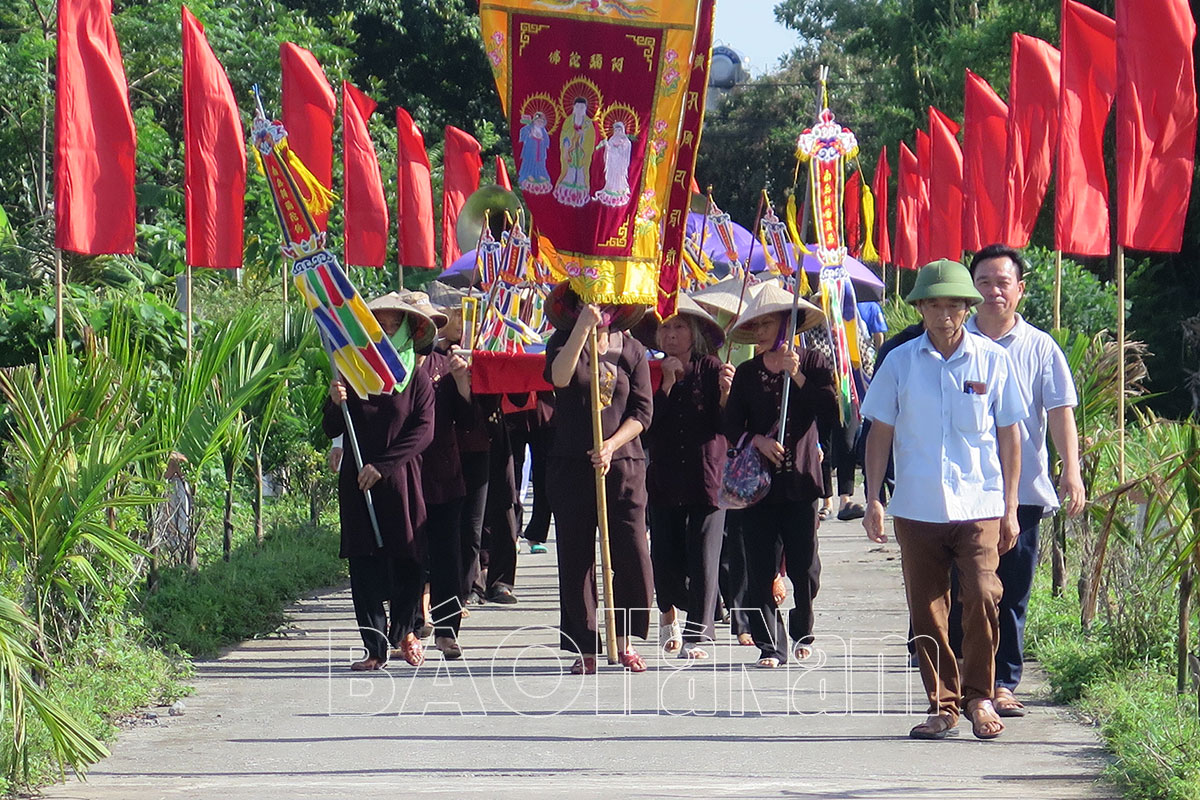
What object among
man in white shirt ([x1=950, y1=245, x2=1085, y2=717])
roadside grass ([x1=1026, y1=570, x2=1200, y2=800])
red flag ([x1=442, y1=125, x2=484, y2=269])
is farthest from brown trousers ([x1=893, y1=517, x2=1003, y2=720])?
red flag ([x1=442, y1=125, x2=484, y2=269])

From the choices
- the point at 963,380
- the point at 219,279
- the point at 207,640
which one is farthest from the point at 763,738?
the point at 219,279

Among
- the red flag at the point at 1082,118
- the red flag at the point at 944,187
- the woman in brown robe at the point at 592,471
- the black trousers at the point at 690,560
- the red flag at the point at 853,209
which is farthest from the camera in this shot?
the red flag at the point at 853,209

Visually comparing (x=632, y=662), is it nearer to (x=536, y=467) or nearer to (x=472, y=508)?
(x=472, y=508)

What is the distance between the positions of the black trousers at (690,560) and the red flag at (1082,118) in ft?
9.60

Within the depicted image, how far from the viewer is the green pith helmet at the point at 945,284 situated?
666cm

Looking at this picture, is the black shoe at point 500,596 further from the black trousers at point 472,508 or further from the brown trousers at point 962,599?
the brown trousers at point 962,599

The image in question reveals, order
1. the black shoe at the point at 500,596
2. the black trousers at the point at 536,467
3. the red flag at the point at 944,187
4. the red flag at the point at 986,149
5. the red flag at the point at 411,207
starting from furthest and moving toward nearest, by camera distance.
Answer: the red flag at the point at 944,187, the red flag at the point at 411,207, the red flag at the point at 986,149, the black trousers at the point at 536,467, the black shoe at the point at 500,596

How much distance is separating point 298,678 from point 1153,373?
19.3 meters

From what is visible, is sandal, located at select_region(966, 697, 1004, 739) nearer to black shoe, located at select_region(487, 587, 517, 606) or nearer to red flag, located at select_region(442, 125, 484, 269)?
black shoe, located at select_region(487, 587, 517, 606)

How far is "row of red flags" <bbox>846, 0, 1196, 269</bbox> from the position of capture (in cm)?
875

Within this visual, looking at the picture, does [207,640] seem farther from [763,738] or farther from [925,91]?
[925,91]

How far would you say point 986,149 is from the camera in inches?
573

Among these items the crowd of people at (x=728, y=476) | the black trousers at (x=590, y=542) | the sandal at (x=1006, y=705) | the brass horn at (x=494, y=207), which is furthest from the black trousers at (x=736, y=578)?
the brass horn at (x=494, y=207)

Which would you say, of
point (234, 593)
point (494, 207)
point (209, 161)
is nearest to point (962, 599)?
point (234, 593)
